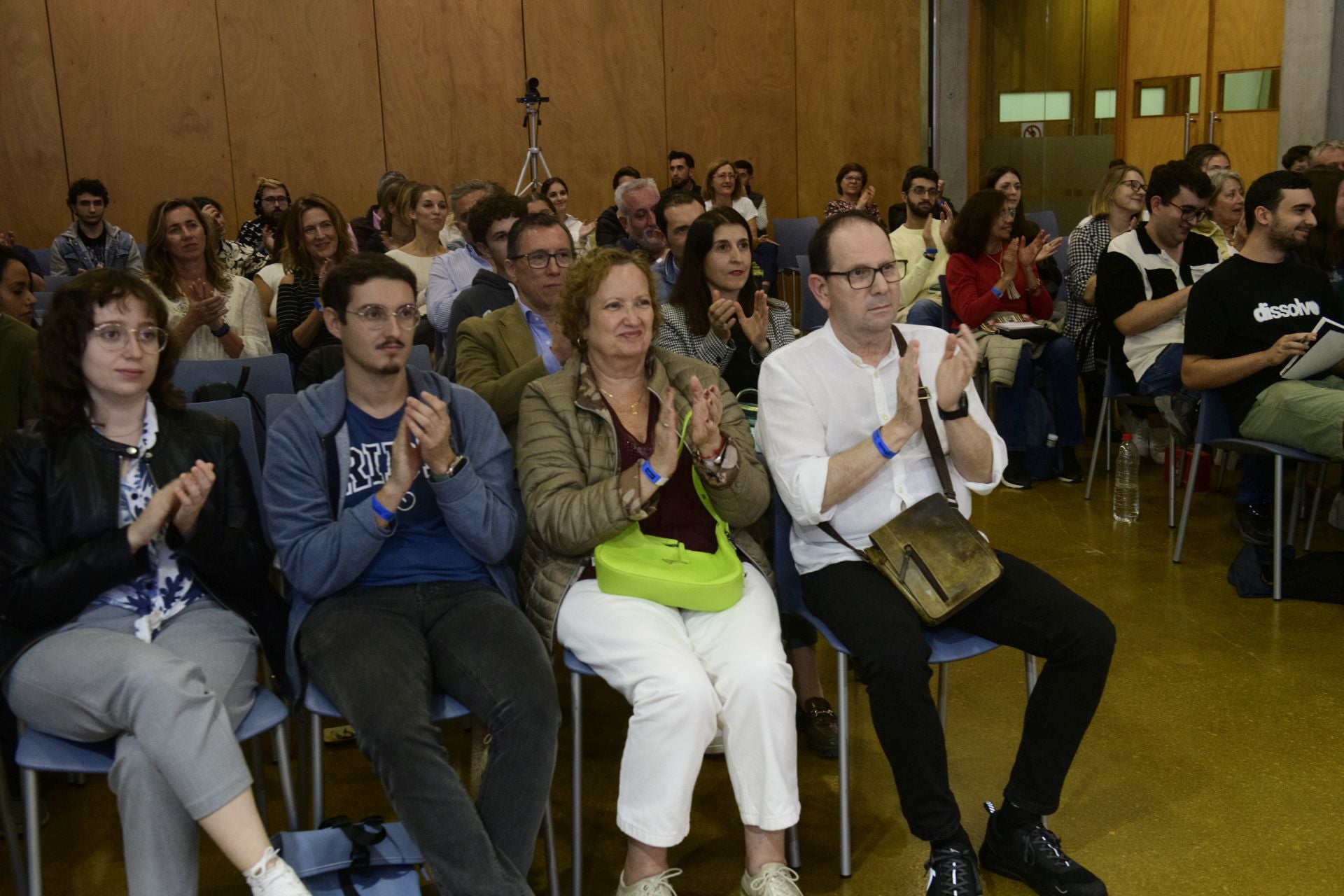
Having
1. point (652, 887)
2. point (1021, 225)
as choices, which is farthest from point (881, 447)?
point (1021, 225)

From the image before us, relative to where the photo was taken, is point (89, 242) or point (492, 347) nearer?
point (492, 347)

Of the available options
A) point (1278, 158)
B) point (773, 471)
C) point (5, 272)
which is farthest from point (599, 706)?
point (1278, 158)

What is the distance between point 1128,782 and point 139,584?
225 centimetres

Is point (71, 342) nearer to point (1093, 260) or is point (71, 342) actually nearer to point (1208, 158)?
point (1093, 260)

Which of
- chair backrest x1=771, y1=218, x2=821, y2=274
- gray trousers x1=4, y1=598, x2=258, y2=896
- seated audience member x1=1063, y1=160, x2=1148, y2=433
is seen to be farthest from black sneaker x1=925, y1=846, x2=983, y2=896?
chair backrest x1=771, y1=218, x2=821, y2=274

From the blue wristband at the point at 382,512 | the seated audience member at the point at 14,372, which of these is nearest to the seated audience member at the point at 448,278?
the seated audience member at the point at 14,372

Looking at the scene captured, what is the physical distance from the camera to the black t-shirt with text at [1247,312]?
158 inches

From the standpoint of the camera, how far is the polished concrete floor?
8.34ft

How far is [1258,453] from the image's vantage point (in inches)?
157

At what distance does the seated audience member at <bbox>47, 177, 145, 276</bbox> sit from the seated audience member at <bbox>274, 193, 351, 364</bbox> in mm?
3081

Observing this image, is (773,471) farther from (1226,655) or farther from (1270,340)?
(1270,340)

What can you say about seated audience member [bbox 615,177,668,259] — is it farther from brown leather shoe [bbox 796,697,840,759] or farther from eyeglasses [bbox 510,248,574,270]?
brown leather shoe [bbox 796,697,840,759]

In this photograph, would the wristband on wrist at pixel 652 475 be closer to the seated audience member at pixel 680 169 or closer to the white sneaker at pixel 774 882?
the white sneaker at pixel 774 882

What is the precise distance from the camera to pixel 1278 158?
7969mm
